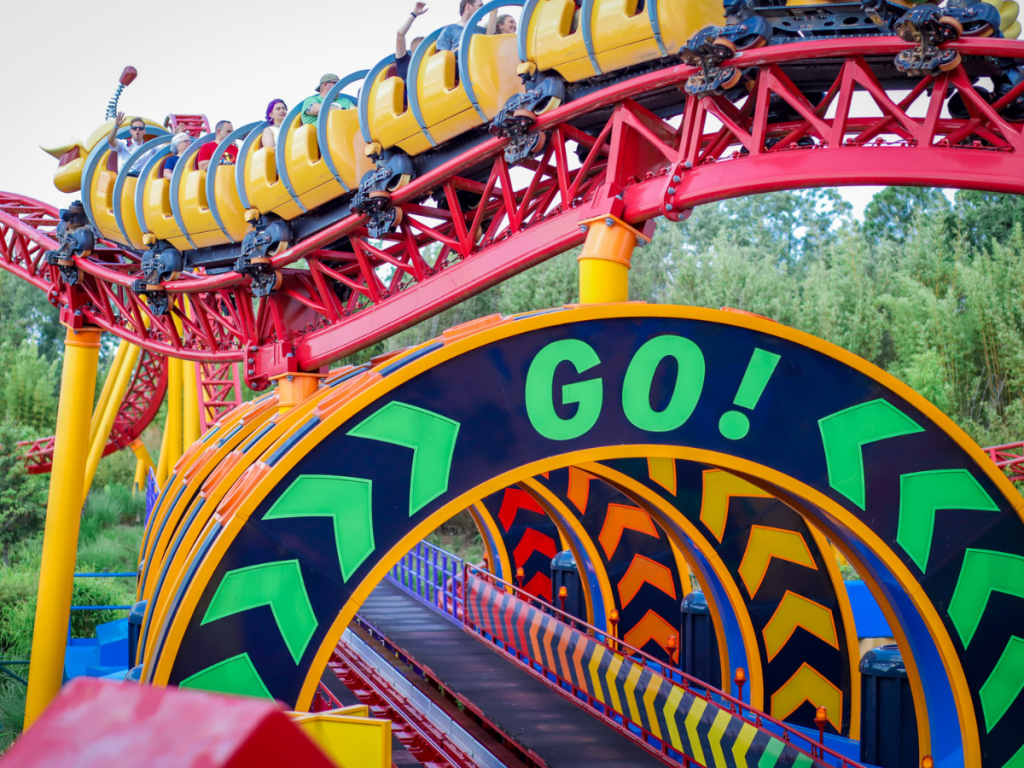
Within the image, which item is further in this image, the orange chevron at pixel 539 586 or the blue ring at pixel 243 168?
the orange chevron at pixel 539 586

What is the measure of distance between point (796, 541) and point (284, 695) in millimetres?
4921

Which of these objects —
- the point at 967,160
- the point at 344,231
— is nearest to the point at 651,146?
the point at 967,160

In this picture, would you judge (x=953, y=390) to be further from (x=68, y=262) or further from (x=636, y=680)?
(x=68, y=262)

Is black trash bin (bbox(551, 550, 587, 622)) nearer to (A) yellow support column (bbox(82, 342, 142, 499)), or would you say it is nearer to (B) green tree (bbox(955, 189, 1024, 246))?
(A) yellow support column (bbox(82, 342, 142, 499))

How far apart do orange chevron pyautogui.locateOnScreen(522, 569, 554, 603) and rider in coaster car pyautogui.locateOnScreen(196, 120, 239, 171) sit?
601 cm

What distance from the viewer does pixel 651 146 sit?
21.8 feet

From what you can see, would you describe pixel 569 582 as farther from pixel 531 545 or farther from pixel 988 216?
pixel 988 216

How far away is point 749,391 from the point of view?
4.41 metres

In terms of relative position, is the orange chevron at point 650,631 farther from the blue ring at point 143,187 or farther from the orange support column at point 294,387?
the blue ring at point 143,187

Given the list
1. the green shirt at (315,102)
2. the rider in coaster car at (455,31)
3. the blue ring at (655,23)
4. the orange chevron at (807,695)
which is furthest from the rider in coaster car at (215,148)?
the orange chevron at (807,695)

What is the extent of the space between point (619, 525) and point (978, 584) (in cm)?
509

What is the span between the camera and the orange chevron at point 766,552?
24.4 ft

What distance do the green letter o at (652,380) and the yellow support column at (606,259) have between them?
4.82 ft

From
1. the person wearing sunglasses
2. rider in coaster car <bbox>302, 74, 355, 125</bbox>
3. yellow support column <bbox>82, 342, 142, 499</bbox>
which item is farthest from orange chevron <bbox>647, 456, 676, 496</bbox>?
yellow support column <bbox>82, 342, 142, 499</bbox>
